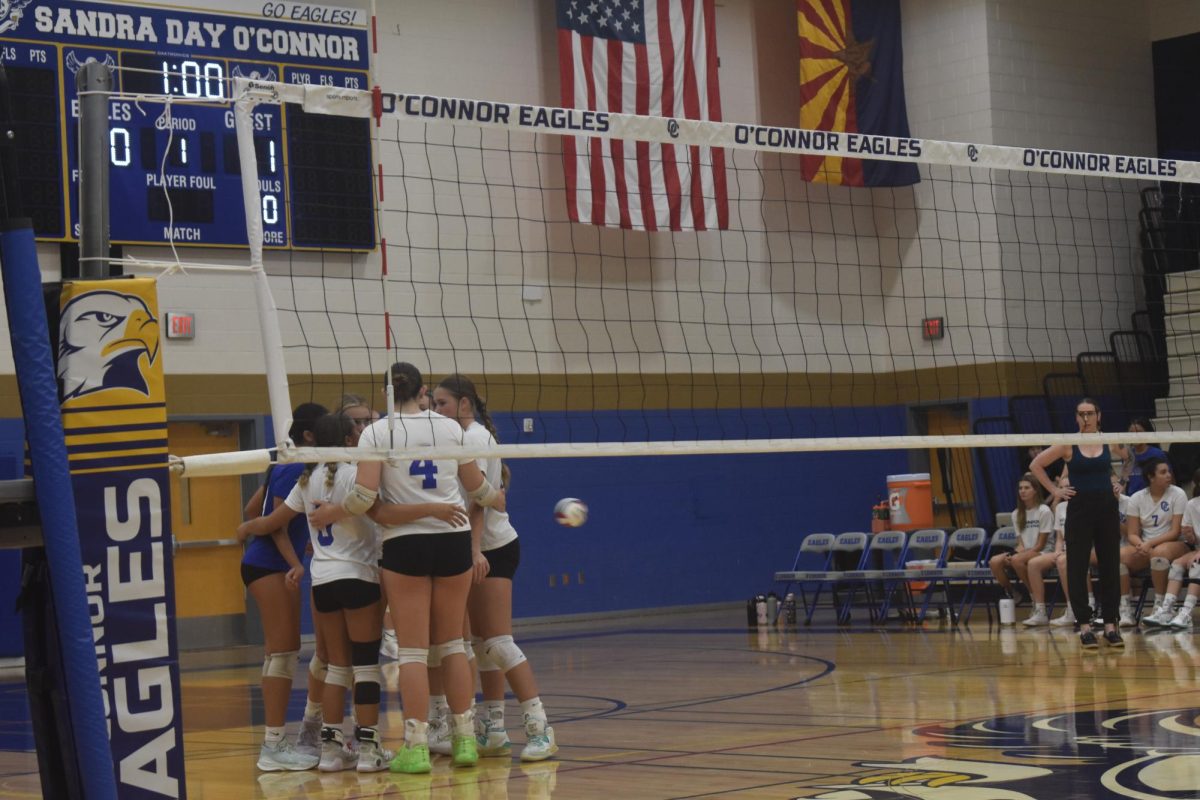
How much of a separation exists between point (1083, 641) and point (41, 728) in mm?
8498

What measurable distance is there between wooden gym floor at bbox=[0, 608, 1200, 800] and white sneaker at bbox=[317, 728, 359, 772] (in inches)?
2.8

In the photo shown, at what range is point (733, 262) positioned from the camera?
17250mm

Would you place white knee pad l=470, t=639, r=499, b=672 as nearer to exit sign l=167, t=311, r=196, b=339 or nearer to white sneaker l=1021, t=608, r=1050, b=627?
white sneaker l=1021, t=608, r=1050, b=627

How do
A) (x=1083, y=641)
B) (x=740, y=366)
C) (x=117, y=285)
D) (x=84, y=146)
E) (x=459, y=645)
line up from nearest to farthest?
(x=117, y=285), (x=84, y=146), (x=459, y=645), (x=1083, y=641), (x=740, y=366)

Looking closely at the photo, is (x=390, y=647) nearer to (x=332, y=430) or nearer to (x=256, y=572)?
(x=256, y=572)

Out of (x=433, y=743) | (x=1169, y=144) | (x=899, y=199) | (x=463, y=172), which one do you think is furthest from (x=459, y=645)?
(x=1169, y=144)

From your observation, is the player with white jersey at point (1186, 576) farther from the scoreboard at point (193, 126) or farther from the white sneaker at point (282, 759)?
the white sneaker at point (282, 759)

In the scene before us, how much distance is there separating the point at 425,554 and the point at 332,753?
1015 millimetres

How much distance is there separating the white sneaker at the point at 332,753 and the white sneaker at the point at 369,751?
0.43 ft

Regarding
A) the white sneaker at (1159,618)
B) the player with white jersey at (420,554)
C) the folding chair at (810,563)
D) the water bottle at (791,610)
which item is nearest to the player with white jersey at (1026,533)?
the white sneaker at (1159,618)

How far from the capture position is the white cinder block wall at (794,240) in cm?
1552

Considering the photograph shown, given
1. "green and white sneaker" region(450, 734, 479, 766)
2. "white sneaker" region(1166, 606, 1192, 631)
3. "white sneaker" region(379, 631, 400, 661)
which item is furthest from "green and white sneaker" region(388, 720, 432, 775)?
"white sneaker" region(1166, 606, 1192, 631)

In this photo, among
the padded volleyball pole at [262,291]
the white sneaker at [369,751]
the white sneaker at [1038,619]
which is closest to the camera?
the padded volleyball pole at [262,291]

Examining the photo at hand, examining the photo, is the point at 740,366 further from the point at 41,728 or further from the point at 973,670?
the point at 41,728
